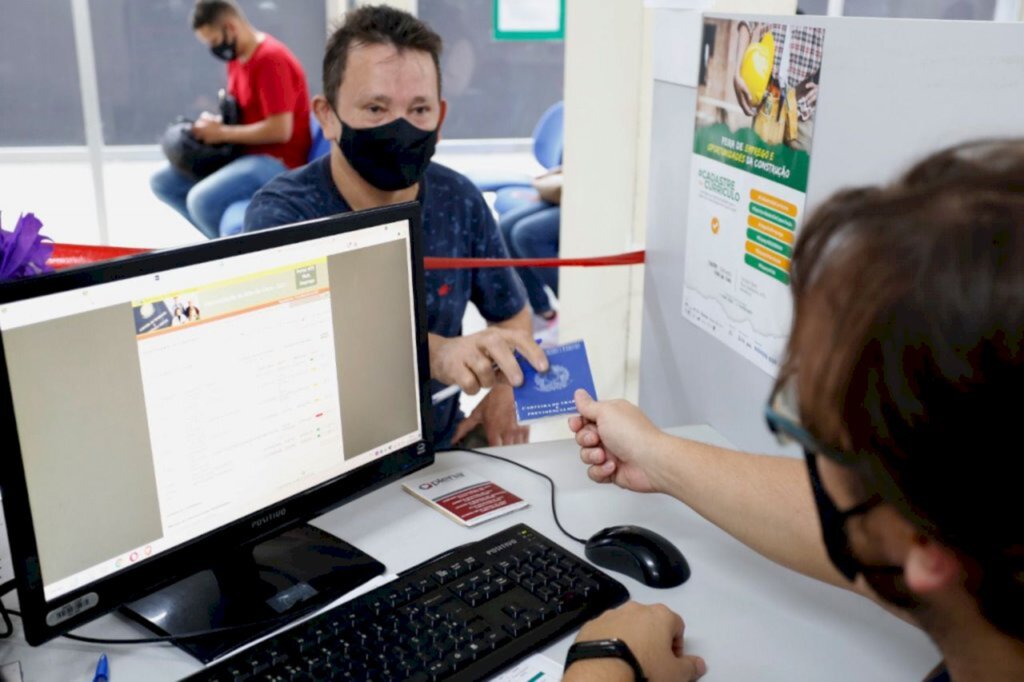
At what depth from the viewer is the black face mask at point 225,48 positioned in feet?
13.1

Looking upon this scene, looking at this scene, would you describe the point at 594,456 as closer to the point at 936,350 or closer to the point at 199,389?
the point at 199,389

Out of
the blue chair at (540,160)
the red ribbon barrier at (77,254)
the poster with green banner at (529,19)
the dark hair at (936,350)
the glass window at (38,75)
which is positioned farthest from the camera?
the glass window at (38,75)

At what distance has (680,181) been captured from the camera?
5.12 feet

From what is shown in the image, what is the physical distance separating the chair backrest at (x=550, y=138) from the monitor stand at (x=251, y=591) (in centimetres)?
335

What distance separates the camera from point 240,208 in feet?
11.9

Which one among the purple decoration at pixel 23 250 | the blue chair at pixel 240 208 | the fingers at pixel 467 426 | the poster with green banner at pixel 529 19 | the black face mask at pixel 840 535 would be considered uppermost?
the poster with green banner at pixel 529 19

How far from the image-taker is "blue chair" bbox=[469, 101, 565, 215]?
4227 mm

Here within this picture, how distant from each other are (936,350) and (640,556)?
636 mm

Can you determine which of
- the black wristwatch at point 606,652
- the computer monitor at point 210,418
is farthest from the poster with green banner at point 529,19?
the black wristwatch at point 606,652

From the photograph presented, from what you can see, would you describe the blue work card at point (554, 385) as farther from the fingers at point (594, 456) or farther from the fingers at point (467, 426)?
the fingers at point (467, 426)

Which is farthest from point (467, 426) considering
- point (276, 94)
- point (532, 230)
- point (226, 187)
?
point (276, 94)

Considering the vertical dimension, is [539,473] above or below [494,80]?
below

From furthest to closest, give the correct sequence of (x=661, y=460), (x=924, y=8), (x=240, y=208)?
(x=924, y=8), (x=240, y=208), (x=661, y=460)

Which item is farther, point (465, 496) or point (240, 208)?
point (240, 208)
